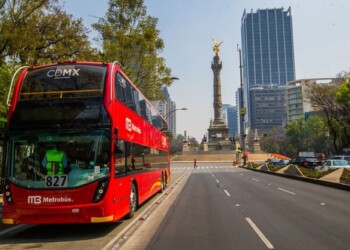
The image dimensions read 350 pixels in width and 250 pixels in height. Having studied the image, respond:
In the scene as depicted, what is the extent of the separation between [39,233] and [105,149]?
273cm

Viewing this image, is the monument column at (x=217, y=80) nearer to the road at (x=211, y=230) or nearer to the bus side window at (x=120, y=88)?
the road at (x=211, y=230)

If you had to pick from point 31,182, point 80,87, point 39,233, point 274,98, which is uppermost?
point 274,98

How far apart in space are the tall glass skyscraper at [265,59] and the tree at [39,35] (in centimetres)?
14562

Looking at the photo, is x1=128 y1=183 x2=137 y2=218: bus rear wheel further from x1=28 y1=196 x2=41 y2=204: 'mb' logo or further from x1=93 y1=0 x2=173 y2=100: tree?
x1=93 y1=0 x2=173 y2=100: tree

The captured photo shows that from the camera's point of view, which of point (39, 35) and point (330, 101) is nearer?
point (39, 35)

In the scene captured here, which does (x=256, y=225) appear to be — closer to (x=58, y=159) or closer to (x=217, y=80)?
(x=58, y=159)

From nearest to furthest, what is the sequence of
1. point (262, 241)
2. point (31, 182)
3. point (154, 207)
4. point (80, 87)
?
point (262, 241) < point (31, 182) < point (80, 87) < point (154, 207)

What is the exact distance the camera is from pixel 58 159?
9.23 metres

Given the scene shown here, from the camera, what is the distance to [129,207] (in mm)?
11305

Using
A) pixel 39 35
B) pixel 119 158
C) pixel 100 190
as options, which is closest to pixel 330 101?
pixel 39 35

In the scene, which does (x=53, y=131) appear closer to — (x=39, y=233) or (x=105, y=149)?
(x=105, y=149)

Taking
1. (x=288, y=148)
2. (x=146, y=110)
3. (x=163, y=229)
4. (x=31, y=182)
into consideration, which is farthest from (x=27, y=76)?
(x=288, y=148)

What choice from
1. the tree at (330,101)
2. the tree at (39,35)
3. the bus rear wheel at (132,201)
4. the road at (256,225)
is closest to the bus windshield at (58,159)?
the road at (256,225)

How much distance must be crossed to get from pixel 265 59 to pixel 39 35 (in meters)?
179
